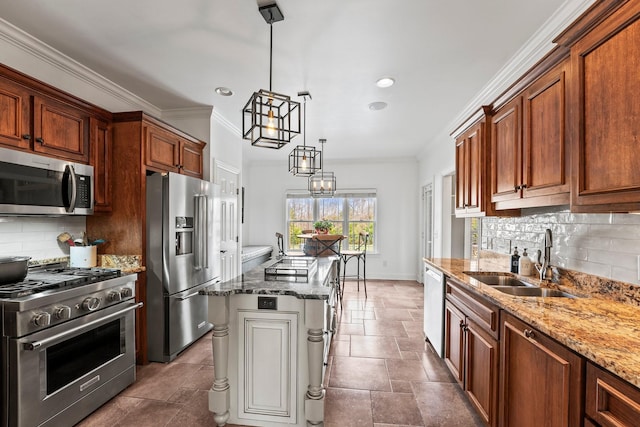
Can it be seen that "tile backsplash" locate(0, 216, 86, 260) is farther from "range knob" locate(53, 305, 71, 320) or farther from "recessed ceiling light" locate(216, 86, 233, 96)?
"recessed ceiling light" locate(216, 86, 233, 96)

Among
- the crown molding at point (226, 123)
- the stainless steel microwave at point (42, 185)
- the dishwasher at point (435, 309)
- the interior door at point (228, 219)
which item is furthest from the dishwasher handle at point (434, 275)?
the crown molding at point (226, 123)

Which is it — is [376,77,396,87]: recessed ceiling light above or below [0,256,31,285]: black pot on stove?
above

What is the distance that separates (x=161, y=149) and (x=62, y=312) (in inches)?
70.0

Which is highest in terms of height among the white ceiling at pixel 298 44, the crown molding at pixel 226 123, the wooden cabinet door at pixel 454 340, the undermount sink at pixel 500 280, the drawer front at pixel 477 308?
the white ceiling at pixel 298 44

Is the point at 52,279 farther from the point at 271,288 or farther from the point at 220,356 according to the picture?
the point at 271,288

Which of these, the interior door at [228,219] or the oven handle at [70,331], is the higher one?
the interior door at [228,219]

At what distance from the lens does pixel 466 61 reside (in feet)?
8.67

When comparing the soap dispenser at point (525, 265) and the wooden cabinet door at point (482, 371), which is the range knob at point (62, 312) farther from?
the soap dispenser at point (525, 265)

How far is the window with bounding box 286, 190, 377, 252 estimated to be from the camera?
22.5ft

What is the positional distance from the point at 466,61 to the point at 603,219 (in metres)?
1.66

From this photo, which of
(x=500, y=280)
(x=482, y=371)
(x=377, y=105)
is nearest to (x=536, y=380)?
(x=482, y=371)

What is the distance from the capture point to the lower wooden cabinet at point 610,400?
2.90ft

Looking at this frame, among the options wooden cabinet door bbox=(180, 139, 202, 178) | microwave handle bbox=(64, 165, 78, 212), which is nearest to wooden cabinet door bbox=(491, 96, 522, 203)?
wooden cabinet door bbox=(180, 139, 202, 178)

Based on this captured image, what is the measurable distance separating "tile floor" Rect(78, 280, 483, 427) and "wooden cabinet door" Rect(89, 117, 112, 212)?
158 centimetres
